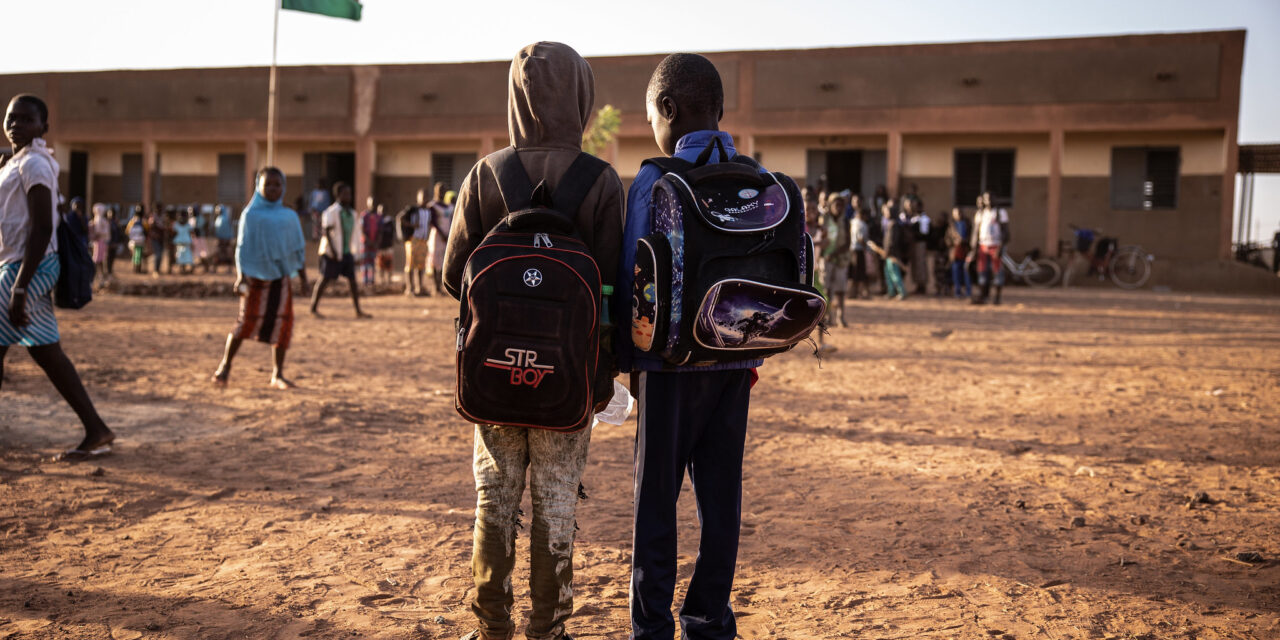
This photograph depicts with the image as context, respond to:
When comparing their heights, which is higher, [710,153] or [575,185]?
[710,153]

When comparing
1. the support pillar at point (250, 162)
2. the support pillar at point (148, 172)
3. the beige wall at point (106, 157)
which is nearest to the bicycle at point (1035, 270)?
the support pillar at point (250, 162)

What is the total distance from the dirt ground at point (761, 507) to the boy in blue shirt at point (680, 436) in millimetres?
510

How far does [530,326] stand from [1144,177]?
2430 cm

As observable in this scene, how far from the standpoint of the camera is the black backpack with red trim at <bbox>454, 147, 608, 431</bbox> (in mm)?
2570

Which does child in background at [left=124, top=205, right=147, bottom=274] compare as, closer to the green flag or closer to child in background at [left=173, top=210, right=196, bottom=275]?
child in background at [left=173, top=210, right=196, bottom=275]

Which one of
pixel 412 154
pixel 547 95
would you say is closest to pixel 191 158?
pixel 412 154

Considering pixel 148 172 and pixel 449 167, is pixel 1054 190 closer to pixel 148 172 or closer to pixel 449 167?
pixel 449 167

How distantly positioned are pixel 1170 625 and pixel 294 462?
169 inches

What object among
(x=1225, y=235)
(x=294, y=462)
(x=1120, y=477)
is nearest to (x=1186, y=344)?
(x=1120, y=477)

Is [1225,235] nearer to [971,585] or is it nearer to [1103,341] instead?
[1103,341]

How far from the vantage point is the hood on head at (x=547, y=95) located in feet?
9.10

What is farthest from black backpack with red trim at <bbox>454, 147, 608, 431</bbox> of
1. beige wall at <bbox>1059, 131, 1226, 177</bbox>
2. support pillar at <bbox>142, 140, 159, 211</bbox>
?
support pillar at <bbox>142, 140, 159, 211</bbox>

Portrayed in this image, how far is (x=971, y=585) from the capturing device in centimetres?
360

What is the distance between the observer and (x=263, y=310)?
7293 millimetres
